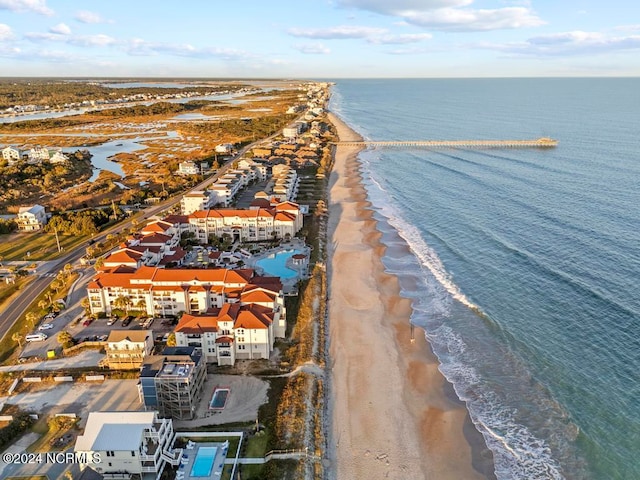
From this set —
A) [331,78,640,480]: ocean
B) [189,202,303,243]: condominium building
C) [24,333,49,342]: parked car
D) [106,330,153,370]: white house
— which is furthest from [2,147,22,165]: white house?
[106,330,153,370]: white house

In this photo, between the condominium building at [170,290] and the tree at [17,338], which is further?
the condominium building at [170,290]

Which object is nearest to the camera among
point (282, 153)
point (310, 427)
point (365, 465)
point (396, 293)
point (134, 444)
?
point (134, 444)

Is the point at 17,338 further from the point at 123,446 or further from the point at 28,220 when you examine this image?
the point at 28,220

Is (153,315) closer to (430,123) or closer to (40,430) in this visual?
(40,430)

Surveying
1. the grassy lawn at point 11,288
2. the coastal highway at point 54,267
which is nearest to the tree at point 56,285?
the coastal highway at point 54,267

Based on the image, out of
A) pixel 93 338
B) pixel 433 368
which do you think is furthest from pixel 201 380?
pixel 433 368

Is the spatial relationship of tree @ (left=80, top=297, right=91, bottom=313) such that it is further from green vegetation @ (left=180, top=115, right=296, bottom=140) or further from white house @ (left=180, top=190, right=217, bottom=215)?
green vegetation @ (left=180, top=115, right=296, bottom=140)

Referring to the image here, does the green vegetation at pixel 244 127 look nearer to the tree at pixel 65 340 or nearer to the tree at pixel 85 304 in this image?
the tree at pixel 85 304
